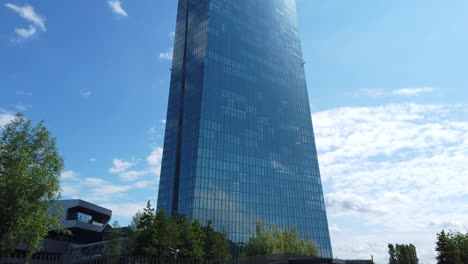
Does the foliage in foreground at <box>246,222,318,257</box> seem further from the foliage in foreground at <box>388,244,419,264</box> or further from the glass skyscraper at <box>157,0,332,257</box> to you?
the foliage in foreground at <box>388,244,419,264</box>

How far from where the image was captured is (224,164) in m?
92.9

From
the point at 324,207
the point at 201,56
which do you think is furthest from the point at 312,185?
the point at 201,56

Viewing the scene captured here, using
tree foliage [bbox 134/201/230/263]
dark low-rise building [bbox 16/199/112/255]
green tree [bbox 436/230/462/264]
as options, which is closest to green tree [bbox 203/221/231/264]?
tree foliage [bbox 134/201/230/263]

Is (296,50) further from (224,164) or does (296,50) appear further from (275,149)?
(224,164)

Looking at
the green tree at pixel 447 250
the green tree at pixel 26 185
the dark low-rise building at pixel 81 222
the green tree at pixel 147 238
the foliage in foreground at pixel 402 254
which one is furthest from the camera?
the foliage in foreground at pixel 402 254

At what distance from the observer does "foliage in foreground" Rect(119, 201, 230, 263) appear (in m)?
38.2

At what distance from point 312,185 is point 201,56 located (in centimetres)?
5803

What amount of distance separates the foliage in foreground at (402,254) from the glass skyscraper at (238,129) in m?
21.7

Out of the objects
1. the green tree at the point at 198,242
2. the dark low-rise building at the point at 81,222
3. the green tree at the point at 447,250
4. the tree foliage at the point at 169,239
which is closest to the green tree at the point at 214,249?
the tree foliage at the point at 169,239

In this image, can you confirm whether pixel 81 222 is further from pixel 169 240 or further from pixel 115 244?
pixel 169 240

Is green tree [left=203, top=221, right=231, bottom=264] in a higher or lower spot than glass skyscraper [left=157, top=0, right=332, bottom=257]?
lower

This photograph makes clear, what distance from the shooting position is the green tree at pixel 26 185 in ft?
84.4

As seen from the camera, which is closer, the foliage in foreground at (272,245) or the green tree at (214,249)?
the green tree at (214,249)

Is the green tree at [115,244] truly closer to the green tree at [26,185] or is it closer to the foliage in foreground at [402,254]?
the green tree at [26,185]
